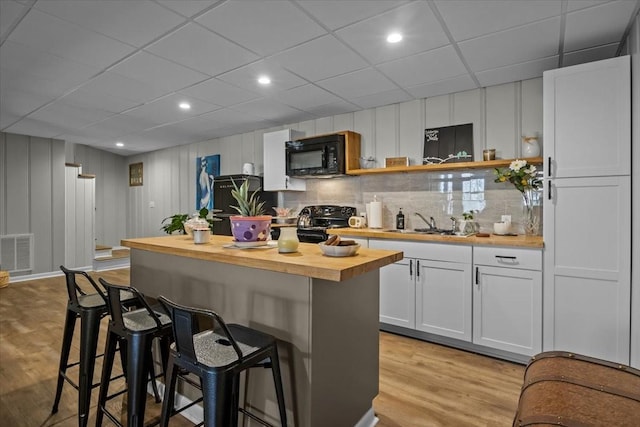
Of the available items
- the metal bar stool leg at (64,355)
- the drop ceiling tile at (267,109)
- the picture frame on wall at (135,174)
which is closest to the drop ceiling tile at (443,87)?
the drop ceiling tile at (267,109)

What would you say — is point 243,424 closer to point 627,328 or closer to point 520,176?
point 627,328

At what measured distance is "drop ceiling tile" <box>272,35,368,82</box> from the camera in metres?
2.57

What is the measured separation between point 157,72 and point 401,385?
325cm

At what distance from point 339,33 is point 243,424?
2461 millimetres

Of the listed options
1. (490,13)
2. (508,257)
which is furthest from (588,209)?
(490,13)

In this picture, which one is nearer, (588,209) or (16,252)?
(588,209)

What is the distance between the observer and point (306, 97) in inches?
148

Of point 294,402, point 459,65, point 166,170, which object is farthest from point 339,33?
point 166,170

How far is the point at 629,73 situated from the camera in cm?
229

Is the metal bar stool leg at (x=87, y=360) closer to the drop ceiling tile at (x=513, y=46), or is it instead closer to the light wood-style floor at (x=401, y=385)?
the light wood-style floor at (x=401, y=385)

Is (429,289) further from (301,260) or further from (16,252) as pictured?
(16,252)

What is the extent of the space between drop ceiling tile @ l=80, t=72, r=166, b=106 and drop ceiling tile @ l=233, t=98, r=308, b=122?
36.4 inches

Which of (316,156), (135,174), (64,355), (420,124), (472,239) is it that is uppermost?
(420,124)

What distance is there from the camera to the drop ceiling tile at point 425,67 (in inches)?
107
